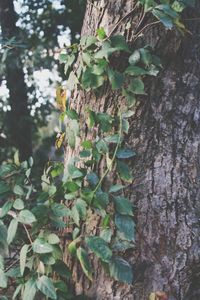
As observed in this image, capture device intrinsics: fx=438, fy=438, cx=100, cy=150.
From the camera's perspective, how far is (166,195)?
5.02 ft

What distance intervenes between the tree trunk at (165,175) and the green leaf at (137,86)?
0.06 metres

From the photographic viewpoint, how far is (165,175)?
1540 mm

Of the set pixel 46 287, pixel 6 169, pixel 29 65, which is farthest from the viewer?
pixel 29 65

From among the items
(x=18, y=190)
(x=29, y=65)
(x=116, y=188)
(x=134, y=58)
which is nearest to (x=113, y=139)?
(x=116, y=188)

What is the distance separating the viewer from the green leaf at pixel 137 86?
1.51 metres

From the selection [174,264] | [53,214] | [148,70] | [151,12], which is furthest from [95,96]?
[174,264]

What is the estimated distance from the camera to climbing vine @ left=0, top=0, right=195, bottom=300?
1.46 meters

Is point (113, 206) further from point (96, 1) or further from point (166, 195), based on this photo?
point (96, 1)

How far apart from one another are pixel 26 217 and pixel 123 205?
1.07 feet

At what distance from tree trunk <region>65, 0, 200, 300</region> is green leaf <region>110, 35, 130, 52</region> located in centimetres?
6

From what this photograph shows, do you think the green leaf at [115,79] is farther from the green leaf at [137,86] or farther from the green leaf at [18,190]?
the green leaf at [18,190]

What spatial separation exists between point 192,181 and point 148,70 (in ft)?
1.38

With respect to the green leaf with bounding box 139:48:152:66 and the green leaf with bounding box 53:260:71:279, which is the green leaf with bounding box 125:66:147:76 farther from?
the green leaf with bounding box 53:260:71:279

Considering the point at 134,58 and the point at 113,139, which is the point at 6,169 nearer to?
the point at 113,139
